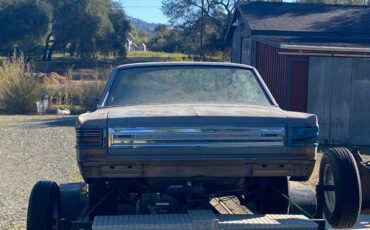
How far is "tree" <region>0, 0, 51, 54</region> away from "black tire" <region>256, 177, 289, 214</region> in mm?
53346

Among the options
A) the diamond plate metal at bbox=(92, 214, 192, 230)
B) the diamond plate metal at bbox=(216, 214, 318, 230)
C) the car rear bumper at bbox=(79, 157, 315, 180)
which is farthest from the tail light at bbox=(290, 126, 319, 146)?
the diamond plate metal at bbox=(92, 214, 192, 230)

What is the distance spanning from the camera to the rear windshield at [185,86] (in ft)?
23.2

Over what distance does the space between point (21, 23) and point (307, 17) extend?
124 ft

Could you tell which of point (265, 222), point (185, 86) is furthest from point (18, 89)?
point (265, 222)

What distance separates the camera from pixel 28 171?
14.0m

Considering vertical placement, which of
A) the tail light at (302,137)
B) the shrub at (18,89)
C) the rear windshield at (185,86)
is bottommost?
the shrub at (18,89)

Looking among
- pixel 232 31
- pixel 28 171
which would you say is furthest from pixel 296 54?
pixel 232 31

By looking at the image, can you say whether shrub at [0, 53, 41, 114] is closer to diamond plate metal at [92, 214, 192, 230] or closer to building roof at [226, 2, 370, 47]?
building roof at [226, 2, 370, 47]

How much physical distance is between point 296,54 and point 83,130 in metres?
14.5

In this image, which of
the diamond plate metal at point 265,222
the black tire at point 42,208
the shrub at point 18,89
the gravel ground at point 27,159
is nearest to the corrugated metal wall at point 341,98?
the gravel ground at point 27,159

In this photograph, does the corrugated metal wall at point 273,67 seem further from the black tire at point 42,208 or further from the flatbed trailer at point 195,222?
the flatbed trailer at point 195,222

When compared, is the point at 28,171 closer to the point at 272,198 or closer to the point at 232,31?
the point at 272,198

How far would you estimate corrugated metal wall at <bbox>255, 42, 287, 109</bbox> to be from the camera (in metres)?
20.6

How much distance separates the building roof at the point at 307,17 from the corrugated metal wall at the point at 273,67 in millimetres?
923
